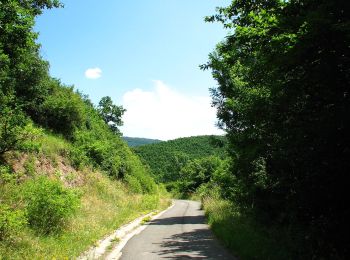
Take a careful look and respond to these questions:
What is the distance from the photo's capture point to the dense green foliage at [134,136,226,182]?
396 ft

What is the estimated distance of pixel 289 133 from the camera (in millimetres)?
9164

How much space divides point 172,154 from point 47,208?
119m

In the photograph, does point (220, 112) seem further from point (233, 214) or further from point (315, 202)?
point (315, 202)

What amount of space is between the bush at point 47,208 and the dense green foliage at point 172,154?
96449mm

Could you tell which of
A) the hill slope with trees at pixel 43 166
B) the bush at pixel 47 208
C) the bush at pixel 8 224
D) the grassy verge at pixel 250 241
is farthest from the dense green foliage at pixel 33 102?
the grassy verge at pixel 250 241

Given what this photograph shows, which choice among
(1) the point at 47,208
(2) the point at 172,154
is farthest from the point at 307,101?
(2) the point at 172,154

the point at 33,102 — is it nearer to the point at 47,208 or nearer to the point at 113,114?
the point at 47,208

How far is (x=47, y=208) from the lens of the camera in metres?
12.6

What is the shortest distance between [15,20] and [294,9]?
23.2 ft

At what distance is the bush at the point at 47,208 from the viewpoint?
1235 centimetres

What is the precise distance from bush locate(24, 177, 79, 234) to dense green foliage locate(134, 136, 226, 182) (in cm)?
9645

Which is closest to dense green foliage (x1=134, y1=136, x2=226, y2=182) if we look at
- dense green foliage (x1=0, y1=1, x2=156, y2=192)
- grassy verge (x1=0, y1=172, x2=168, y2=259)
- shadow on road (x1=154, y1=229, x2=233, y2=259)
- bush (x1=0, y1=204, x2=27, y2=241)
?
dense green foliage (x1=0, y1=1, x2=156, y2=192)

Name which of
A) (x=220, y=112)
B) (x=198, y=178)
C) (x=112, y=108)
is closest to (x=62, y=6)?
(x=220, y=112)

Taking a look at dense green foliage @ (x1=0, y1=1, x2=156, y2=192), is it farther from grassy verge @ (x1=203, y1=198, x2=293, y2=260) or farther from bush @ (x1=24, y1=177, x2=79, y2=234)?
grassy verge @ (x1=203, y1=198, x2=293, y2=260)
